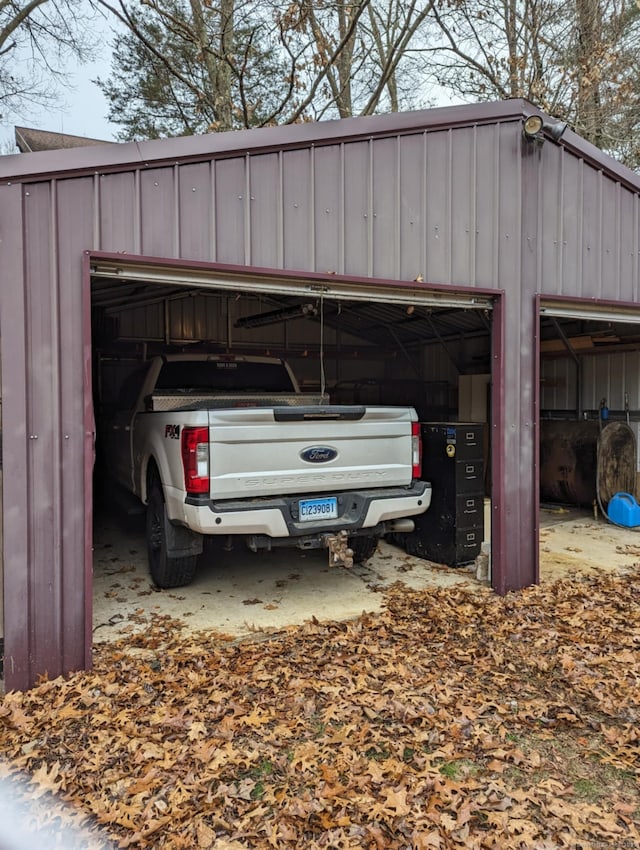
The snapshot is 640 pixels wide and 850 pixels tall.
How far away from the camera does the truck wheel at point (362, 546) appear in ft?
18.8

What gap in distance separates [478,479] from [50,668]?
4.13 m

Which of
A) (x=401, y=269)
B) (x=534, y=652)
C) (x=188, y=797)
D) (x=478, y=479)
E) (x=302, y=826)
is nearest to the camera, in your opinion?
(x=302, y=826)

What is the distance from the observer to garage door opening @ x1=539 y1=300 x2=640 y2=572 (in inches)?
324

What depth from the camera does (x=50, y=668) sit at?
354 cm

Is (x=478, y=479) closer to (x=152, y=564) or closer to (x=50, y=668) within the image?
(x=152, y=564)

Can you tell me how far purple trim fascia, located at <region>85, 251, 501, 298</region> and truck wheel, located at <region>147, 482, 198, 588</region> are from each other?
2101 mm

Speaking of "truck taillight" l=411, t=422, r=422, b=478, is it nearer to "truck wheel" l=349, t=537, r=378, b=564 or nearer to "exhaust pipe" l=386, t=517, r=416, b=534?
"exhaust pipe" l=386, t=517, r=416, b=534

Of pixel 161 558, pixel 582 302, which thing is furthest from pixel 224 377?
pixel 582 302

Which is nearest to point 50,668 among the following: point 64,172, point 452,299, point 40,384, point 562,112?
point 40,384

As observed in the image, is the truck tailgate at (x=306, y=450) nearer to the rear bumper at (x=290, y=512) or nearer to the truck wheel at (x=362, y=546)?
the rear bumper at (x=290, y=512)

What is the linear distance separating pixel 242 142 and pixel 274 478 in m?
2.42

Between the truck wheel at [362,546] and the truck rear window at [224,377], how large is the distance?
7.09 feet

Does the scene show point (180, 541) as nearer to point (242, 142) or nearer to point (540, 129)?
point (242, 142)

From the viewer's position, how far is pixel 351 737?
116 inches
